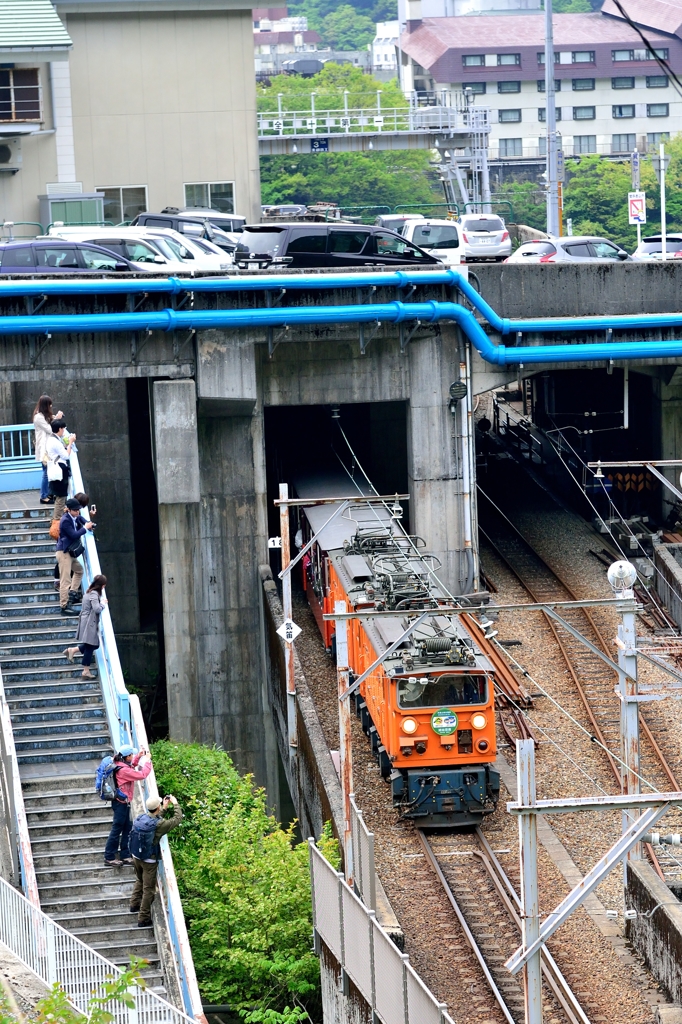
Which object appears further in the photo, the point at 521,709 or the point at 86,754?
the point at 521,709

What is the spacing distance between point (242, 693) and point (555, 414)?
43.8 feet

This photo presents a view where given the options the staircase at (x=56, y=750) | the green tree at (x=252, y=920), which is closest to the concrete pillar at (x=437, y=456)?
the staircase at (x=56, y=750)

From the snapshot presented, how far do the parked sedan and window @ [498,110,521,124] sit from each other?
228 feet

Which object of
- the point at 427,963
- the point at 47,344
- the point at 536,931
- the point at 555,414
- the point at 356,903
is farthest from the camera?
the point at 555,414

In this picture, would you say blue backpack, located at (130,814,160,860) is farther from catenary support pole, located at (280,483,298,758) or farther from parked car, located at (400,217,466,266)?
parked car, located at (400,217,466,266)

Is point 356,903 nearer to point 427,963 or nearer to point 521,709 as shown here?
point 427,963

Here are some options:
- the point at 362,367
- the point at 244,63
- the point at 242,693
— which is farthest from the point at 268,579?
the point at 244,63

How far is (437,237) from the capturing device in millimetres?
42875

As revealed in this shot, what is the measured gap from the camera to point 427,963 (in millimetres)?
19047

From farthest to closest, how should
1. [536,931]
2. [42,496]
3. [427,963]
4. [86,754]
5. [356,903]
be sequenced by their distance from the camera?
1. [42,496]
2. [86,754]
3. [427,963]
4. [356,903]
5. [536,931]

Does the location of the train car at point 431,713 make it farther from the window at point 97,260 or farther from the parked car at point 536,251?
the parked car at point 536,251

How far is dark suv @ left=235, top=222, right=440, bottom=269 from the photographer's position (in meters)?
34.8

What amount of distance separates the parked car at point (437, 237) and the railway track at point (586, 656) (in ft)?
21.0

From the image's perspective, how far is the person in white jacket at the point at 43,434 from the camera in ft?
87.6
